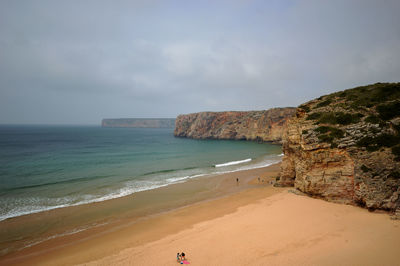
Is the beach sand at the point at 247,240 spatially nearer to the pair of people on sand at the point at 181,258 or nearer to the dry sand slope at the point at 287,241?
the dry sand slope at the point at 287,241

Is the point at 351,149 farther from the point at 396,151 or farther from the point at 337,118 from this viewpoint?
the point at 337,118

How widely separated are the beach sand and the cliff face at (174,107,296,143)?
2315 inches

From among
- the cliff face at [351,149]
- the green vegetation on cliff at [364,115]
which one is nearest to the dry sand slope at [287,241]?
the cliff face at [351,149]

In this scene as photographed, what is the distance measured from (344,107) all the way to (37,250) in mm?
25951

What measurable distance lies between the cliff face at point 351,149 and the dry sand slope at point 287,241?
147 centimetres

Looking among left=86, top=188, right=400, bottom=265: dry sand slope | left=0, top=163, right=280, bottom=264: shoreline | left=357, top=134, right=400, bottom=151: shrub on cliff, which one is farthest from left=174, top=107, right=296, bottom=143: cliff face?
left=86, top=188, right=400, bottom=265: dry sand slope

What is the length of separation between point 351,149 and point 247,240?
10.4m

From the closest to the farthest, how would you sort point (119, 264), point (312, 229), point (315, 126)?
point (119, 264) < point (312, 229) < point (315, 126)

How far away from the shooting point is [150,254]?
10.0 metres

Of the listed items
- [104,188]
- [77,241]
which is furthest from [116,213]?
[104,188]

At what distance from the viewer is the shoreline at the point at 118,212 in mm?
11969

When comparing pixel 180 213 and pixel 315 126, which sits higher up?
pixel 315 126

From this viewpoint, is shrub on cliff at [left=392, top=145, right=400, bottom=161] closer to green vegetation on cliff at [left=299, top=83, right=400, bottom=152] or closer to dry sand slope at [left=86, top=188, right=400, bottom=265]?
green vegetation on cliff at [left=299, top=83, right=400, bottom=152]

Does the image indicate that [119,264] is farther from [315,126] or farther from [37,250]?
[315,126]
